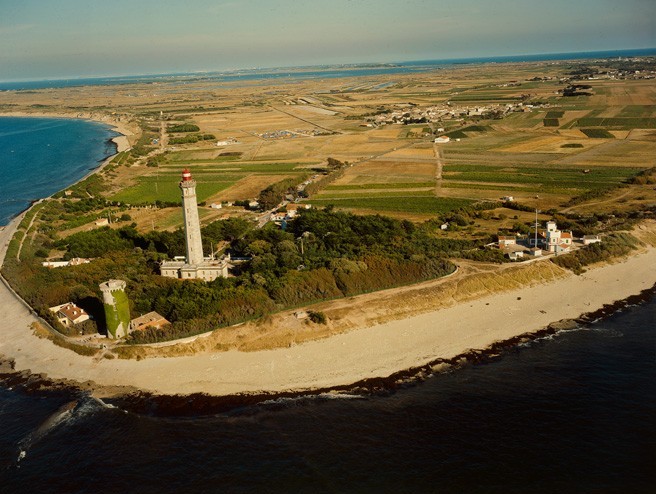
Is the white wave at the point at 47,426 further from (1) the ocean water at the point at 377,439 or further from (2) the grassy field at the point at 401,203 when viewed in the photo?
(2) the grassy field at the point at 401,203

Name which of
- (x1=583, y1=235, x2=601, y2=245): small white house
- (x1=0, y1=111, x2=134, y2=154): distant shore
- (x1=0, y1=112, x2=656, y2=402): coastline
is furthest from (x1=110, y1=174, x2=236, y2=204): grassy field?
(x1=583, y1=235, x2=601, y2=245): small white house

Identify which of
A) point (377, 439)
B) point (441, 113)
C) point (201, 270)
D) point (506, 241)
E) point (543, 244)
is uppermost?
point (441, 113)

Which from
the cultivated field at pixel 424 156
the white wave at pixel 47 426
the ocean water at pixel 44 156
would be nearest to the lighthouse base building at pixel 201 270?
the white wave at pixel 47 426

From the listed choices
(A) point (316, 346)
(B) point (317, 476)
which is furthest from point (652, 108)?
(B) point (317, 476)

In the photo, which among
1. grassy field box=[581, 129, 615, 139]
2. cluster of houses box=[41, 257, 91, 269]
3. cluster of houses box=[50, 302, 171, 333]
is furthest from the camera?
grassy field box=[581, 129, 615, 139]

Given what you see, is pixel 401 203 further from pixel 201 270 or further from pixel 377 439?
pixel 377 439

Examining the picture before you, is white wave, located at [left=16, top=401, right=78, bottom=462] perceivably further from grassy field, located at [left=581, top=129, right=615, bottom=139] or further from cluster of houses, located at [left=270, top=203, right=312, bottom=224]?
grassy field, located at [left=581, top=129, right=615, bottom=139]

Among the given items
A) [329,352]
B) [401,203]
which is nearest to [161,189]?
[401,203]
